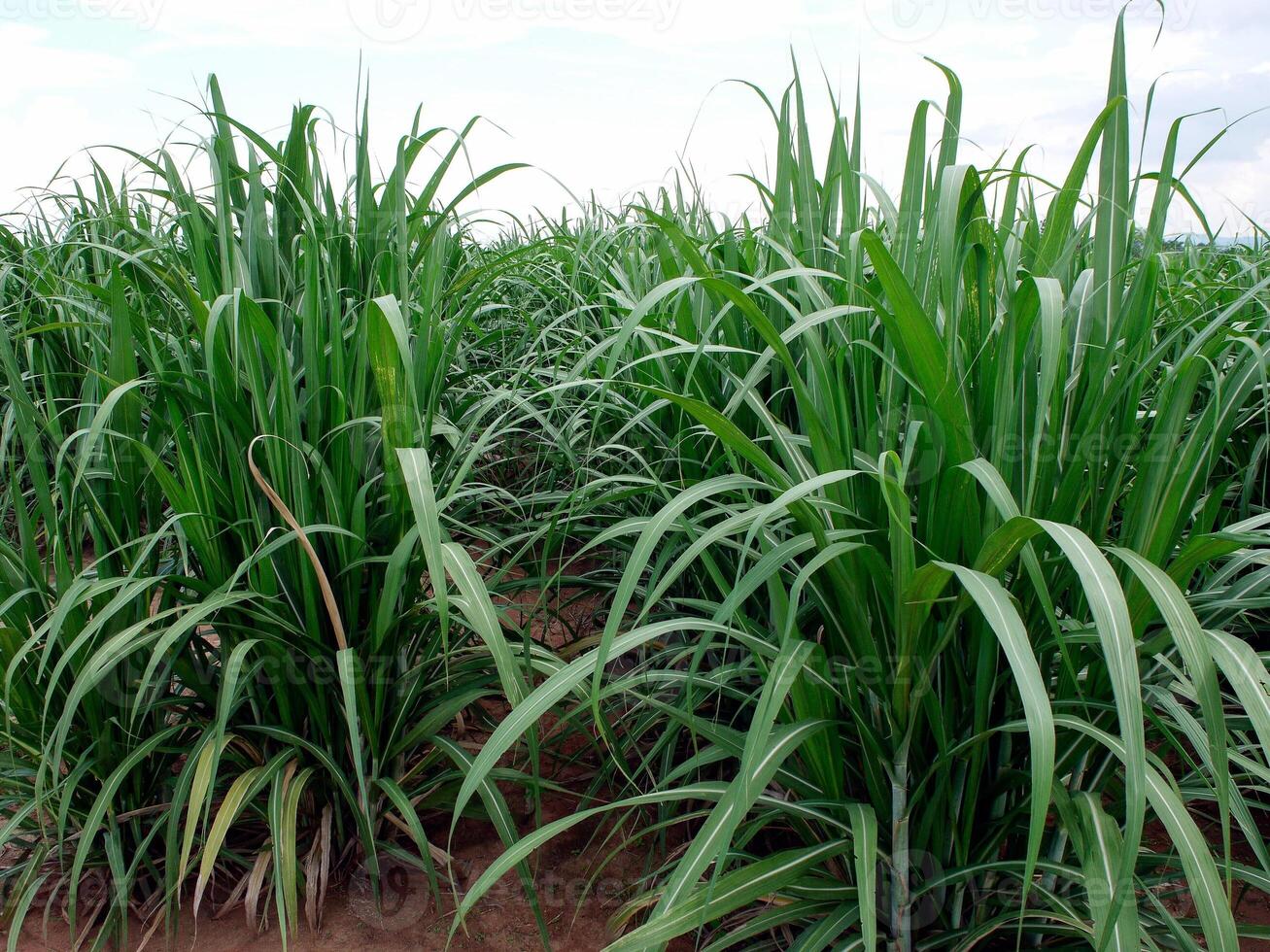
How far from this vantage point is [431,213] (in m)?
1.18

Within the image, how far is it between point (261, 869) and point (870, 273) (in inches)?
38.2

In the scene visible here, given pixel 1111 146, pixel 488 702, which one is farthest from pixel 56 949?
pixel 1111 146

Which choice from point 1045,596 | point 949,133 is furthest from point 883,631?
point 949,133

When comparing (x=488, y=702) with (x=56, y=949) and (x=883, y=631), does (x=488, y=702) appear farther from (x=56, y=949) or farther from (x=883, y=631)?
(x=883, y=631)

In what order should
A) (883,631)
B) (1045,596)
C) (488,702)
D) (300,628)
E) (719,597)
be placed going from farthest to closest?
(488,702)
(719,597)
(300,628)
(883,631)
(1045,596)

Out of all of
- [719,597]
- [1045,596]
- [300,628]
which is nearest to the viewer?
[1045,596]

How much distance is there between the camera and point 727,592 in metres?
0.94

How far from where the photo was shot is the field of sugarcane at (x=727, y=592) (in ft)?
2.32

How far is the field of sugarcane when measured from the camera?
2.32ft

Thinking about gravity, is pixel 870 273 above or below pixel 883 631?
above

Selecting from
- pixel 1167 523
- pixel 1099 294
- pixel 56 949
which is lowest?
pixel 56 949

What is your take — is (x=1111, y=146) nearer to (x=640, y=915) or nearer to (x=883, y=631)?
(x=883, y=631)

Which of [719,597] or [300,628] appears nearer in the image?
[300,628]

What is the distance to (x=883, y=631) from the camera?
0.78 m
